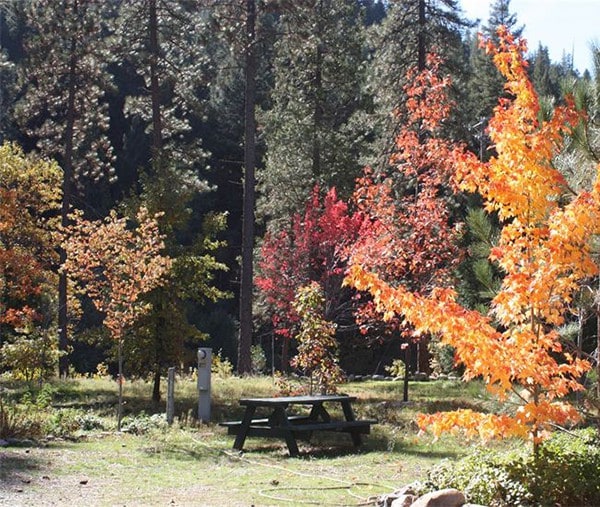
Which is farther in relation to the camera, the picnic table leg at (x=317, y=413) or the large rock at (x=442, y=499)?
the picnic table leg at (x=317, y=413)

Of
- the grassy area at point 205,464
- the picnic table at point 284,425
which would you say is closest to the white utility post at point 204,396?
the grassy area at point 205,464

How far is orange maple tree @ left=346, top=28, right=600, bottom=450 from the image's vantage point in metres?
7.16

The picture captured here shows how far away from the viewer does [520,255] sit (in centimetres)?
764

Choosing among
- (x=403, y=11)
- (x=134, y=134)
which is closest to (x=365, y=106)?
(x=403, y=11)

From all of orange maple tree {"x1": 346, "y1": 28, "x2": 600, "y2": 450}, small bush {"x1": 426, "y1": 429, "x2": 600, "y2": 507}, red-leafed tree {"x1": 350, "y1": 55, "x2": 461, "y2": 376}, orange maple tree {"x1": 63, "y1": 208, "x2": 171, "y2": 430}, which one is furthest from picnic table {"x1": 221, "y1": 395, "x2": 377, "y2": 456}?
orange maple tree {"x1": 346, "y1": 28, "x2": 600, "y2": 450}

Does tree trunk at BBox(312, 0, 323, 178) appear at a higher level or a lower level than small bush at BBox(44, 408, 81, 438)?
higher

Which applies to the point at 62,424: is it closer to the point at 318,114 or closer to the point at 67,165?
the point at 67,165

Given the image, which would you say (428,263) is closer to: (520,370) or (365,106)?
(520,370)

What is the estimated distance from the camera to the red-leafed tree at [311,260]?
22797mm

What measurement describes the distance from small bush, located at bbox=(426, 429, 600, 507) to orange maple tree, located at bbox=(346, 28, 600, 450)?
0.89 feet

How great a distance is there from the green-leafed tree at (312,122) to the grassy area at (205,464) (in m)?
14.2

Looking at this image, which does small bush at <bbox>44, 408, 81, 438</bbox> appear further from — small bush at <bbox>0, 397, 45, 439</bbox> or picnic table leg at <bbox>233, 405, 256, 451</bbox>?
picnic table leg at <bbox>233, 405, 256, 451</bbox>

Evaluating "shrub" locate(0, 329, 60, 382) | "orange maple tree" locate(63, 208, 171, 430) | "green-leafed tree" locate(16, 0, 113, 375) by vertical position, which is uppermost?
"green-leafed tree" locate(16, 0, 113, 375)

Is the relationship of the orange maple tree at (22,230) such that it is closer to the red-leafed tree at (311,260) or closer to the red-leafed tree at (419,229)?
the red-leafed tree at (311,260)
